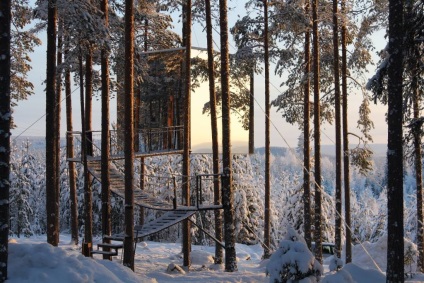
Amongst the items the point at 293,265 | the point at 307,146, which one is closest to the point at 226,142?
the point at 307,146

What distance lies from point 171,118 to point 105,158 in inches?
254

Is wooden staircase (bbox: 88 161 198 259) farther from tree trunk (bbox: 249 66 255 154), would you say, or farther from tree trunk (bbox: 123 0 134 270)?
tree trunk (bbox: 249 66 255 154)

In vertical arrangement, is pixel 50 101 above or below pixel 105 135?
above

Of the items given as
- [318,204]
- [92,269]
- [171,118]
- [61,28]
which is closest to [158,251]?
[171,118]

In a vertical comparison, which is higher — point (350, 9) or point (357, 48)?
point (350, 9)

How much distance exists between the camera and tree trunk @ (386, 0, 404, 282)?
8867 millimetres

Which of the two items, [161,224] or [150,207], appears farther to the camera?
[161,224]

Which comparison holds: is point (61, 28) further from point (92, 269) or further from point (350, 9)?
point (350, 9)

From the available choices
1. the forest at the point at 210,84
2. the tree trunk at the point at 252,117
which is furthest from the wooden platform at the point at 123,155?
the tree trunk at the point at 252,117

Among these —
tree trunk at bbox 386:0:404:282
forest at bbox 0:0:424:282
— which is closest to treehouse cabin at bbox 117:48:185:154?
forest at bbox 0:0:424:282

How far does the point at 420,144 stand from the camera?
10664 millimetres

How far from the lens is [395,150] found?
29.2 ft

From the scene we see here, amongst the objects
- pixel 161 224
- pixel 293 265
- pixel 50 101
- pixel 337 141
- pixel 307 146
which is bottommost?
pixel 161 224

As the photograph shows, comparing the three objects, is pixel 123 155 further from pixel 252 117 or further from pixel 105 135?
pixel 252 117
